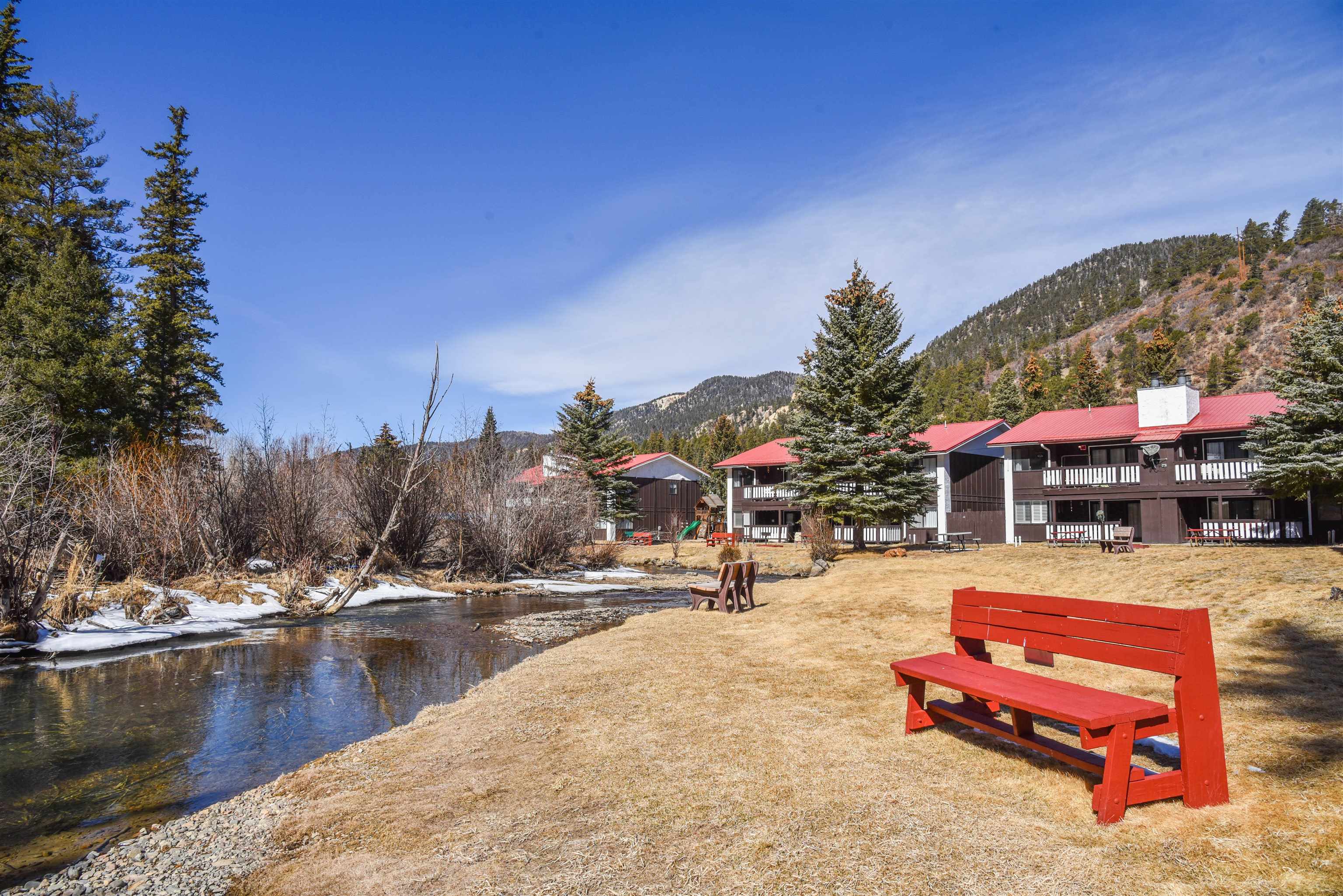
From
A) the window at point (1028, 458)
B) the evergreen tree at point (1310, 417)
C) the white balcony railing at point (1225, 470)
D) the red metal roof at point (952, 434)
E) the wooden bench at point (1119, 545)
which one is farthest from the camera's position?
the red metal roof at point (952, 434)

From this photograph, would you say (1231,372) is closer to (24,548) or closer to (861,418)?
(861,418)

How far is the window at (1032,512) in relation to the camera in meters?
34.5

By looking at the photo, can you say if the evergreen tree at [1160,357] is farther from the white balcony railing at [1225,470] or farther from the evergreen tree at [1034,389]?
the white balcony railing at [1225,470]

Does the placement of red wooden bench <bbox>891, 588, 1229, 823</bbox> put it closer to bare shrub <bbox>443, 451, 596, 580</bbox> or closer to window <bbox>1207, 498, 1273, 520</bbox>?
bare shrub <bbox>443, 451, 596, 580</bbox>

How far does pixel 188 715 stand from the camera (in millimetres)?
8359

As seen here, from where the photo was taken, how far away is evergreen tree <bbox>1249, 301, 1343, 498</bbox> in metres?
20.2

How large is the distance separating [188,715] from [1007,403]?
7474cm

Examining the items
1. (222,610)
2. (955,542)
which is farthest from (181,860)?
(955,542)

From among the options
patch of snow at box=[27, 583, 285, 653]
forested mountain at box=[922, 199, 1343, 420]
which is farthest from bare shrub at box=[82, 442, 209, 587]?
forested mountain at box=[922, 199, 1343, 420]

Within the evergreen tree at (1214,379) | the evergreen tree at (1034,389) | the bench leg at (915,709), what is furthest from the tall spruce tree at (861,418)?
the evergreen tree at (1214,379)

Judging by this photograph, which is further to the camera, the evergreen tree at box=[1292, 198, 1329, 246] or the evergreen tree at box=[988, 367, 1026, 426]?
the evergreen tree at box=[1292, 198, 1329, 246]

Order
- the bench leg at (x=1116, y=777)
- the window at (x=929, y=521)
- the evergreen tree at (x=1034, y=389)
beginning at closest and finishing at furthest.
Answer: the bench leg at (x=1116, y=777) → the window at (x=929, y=521) → the evergreen tree at (x=1034, y=389)

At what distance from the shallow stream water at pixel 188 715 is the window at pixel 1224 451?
100ft

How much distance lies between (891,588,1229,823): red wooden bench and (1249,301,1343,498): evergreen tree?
69.3ft
